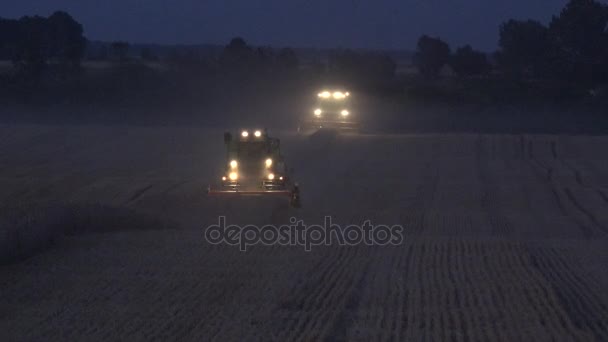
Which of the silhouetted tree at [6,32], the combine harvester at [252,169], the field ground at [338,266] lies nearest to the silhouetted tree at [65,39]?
the silhouetted tree at [6,32]

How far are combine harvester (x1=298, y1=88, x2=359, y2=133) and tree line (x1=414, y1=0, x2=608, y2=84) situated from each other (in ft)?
123

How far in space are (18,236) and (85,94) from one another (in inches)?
2159

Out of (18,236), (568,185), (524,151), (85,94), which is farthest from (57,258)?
(85,94)

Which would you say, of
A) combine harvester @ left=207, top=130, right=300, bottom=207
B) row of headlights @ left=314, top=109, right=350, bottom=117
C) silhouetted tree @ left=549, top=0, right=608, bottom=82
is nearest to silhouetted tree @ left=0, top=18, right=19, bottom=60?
silhouetted tree @ left=549, top=0, right=608, bottom=82

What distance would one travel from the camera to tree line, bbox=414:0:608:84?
78.3 m

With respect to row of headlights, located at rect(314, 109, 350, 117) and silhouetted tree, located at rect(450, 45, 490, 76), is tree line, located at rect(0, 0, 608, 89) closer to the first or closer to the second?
silhouetted tree, located at rect(450, 45, 490, 76)

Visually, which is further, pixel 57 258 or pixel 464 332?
pixel 57 258

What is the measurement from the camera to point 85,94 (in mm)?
69500

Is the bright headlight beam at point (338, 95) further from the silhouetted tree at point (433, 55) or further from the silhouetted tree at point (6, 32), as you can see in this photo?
the silhouetted tree at point (6, 32)

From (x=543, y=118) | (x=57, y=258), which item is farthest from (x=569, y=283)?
(x=543, y=118)

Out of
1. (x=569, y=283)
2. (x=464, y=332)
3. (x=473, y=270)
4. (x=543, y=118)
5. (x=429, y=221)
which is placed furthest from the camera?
(x=543, y=118)

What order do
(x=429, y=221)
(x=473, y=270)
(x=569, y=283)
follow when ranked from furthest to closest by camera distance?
1. (x=429, y=221)
2. (x=473, y=270)
3. (x=569, y=283)

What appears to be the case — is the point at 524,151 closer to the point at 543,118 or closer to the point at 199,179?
the point at 199,179

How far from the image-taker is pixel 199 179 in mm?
31938
